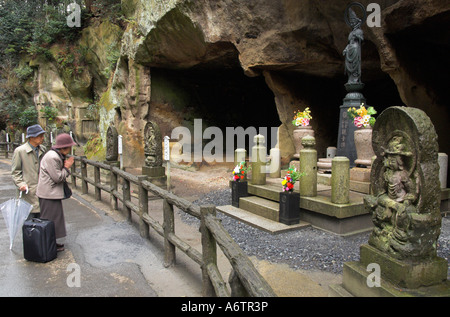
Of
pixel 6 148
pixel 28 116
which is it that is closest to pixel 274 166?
pixel 6 148

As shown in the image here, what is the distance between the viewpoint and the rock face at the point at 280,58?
7.92 meters

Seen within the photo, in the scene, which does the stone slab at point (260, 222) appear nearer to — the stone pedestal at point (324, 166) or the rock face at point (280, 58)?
the stone pedestal at point (324, 166)

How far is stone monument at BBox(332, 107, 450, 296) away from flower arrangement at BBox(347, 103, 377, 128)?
3.92 meters

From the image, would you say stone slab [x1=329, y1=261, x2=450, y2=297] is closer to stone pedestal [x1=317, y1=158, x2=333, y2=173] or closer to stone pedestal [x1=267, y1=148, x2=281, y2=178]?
stone pedestal [x1=317, y1=158, x2=333, y2=173]

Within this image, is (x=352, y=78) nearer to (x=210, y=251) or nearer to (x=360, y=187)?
(x=360, y=187)

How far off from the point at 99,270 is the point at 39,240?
0.90 m

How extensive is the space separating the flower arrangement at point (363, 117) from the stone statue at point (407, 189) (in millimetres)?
3874

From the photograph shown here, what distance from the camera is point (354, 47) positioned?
281 inches

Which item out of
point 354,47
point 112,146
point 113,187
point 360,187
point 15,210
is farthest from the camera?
point 112,146

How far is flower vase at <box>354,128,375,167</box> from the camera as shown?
6496 mm

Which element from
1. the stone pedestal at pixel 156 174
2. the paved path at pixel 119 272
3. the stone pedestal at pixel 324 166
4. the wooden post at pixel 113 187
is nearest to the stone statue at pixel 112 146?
the stone pedestal at pixel 156 174

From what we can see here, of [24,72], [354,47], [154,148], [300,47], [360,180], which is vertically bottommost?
[360,180]
